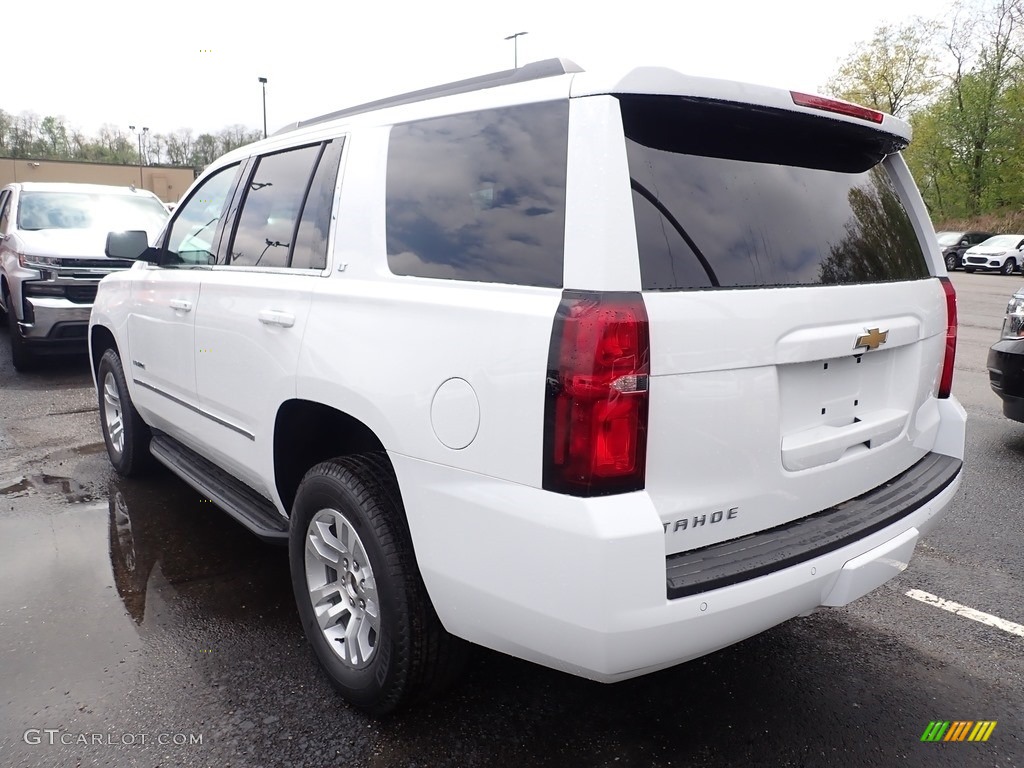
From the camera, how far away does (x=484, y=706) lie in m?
2.65

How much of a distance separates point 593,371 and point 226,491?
2.30 meters

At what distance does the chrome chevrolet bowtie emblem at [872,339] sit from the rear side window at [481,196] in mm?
1035

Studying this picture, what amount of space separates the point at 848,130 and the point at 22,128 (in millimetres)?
94791

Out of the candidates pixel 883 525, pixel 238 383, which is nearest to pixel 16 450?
pixel 238 383

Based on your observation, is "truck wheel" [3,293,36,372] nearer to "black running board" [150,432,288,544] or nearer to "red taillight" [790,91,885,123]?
"black running board" [150,432,288,544]

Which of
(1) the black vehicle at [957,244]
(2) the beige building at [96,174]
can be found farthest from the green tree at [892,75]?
(2) the beige building at [96,174]

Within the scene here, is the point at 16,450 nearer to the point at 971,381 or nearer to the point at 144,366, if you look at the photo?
the point at 144,366

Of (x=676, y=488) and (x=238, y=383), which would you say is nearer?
(x=676, y=488)

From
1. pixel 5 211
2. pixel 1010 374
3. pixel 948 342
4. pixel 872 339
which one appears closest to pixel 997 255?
pixel 1010 374

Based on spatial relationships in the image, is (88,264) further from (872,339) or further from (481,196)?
(872,339)

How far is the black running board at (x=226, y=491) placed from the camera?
3.08m

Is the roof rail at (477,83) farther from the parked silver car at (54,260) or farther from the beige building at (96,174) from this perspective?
the beige building at (96,174)

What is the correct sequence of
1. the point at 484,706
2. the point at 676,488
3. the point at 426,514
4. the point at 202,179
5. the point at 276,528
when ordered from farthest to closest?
the point at 202,179 → the point at 276,528 → the point at 484,706 → the point at 426,514 → the point at 676,488

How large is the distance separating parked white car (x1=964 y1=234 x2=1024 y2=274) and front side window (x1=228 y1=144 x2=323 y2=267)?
30.1 m
